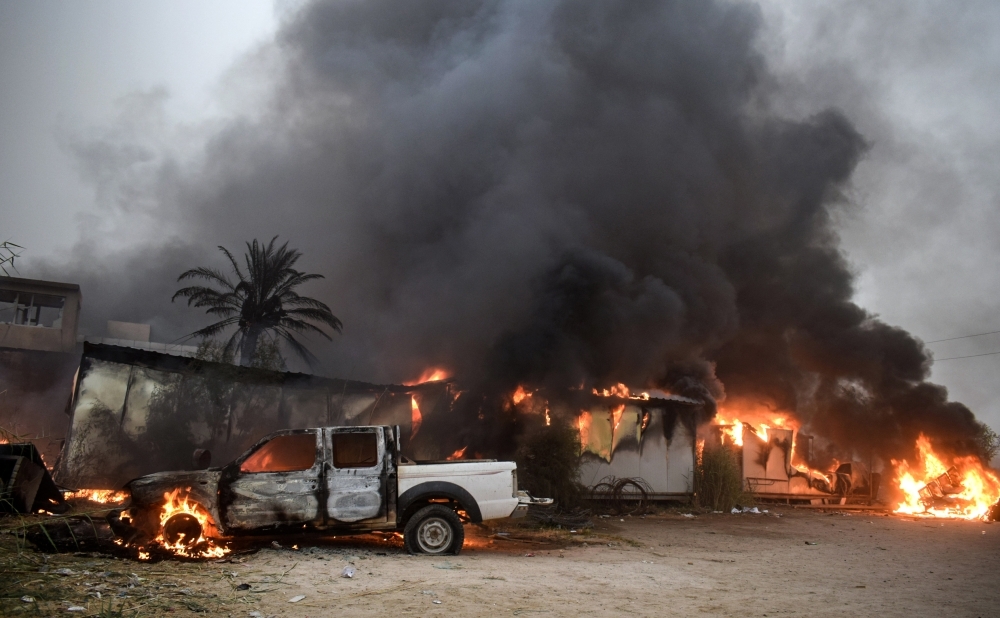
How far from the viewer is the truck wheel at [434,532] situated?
880 centimetres

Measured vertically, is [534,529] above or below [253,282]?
below

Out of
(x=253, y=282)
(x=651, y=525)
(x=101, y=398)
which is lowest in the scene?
(x=651, y=525)

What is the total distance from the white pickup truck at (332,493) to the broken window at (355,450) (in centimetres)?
1

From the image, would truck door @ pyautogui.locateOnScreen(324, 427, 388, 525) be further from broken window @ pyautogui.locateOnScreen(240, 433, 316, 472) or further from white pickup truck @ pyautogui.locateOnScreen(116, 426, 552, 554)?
broken window @ pyautogui.locateOnScreen(240, 433, 316, 472)

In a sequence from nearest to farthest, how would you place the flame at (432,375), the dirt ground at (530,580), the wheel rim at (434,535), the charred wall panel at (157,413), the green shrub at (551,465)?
the dirt ground at (530,580) < the wheel rim at (434,535) < the charred wall panel at (157,413) < the green shrub at (551,465) < the flame at (432,375)

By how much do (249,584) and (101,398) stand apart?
10.6 meters

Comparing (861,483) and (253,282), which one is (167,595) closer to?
(253,282)

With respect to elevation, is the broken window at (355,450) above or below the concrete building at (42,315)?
→ below

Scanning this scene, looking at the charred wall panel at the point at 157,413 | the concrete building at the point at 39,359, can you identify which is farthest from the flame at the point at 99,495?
the concrete building at the point at 39,359

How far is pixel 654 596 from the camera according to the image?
6.73m

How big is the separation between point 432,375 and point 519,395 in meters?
4.11

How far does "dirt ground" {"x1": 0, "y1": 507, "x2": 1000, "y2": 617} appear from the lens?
5691mm

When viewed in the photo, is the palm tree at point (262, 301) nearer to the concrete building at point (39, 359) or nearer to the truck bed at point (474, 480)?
the concrete building at point (39, 359)

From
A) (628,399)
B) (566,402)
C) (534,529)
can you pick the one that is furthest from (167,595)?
(628,399)
